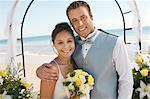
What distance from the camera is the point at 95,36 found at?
2.73m

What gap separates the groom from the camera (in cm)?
262

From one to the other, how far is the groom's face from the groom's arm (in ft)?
0.83

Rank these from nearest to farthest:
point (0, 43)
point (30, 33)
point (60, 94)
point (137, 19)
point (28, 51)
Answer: point (60, 94) → point (137, 19) → point (28, 51) → point (0, 43) → point (30, 33)

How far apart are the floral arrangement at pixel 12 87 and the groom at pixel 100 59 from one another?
57 cm

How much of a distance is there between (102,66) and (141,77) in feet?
3.04

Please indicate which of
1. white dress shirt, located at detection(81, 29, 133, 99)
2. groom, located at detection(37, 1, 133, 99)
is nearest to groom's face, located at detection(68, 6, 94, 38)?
groom, located at detection(37, 1, 133, 99)

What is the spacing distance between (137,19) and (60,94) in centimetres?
188

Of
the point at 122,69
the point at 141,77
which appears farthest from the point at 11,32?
the point at 122,69

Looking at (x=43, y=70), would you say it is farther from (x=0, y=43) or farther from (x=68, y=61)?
(x=0, y=43)

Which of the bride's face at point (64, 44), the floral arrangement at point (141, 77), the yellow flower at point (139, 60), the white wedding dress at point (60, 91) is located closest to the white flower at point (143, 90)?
the floral arrangement at point (141, 77)

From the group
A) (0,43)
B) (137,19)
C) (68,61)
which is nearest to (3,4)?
(0,43)

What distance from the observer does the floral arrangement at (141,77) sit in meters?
3.38

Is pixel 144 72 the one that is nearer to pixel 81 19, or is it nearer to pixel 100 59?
pixel 100 59

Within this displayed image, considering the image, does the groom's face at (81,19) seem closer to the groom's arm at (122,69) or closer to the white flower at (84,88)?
the groom's arm at (122,69)
